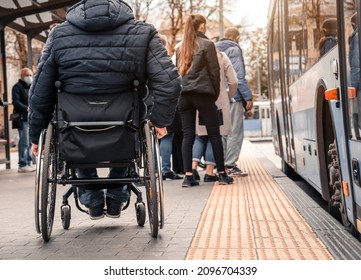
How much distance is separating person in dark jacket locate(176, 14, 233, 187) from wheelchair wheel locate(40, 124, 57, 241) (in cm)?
364

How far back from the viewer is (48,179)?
15.8ft

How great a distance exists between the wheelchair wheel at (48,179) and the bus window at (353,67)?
1.85 m

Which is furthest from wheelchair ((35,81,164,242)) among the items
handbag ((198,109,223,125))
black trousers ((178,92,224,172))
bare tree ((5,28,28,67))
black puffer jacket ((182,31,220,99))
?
bare tree ((5,28,28,67))

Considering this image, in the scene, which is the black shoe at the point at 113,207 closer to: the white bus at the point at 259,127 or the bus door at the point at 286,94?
the bus door at the point at 286,94

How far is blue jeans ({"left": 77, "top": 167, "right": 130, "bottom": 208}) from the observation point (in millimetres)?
5293

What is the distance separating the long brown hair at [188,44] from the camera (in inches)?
340

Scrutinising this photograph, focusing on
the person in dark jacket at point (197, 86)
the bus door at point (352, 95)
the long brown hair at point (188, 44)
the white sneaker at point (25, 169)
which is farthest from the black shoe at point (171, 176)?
the bus door at point (352, 95)

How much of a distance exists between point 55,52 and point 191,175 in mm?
4178

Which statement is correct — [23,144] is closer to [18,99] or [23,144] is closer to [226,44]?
[18,99]

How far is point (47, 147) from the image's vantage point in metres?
4.80

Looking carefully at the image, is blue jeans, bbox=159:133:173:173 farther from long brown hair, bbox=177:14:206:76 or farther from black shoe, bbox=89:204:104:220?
black shoe, bbox=89:204:104:220

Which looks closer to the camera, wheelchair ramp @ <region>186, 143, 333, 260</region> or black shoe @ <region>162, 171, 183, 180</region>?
wheelchair ramp @ <region>186, 143, 333, 260</region>
